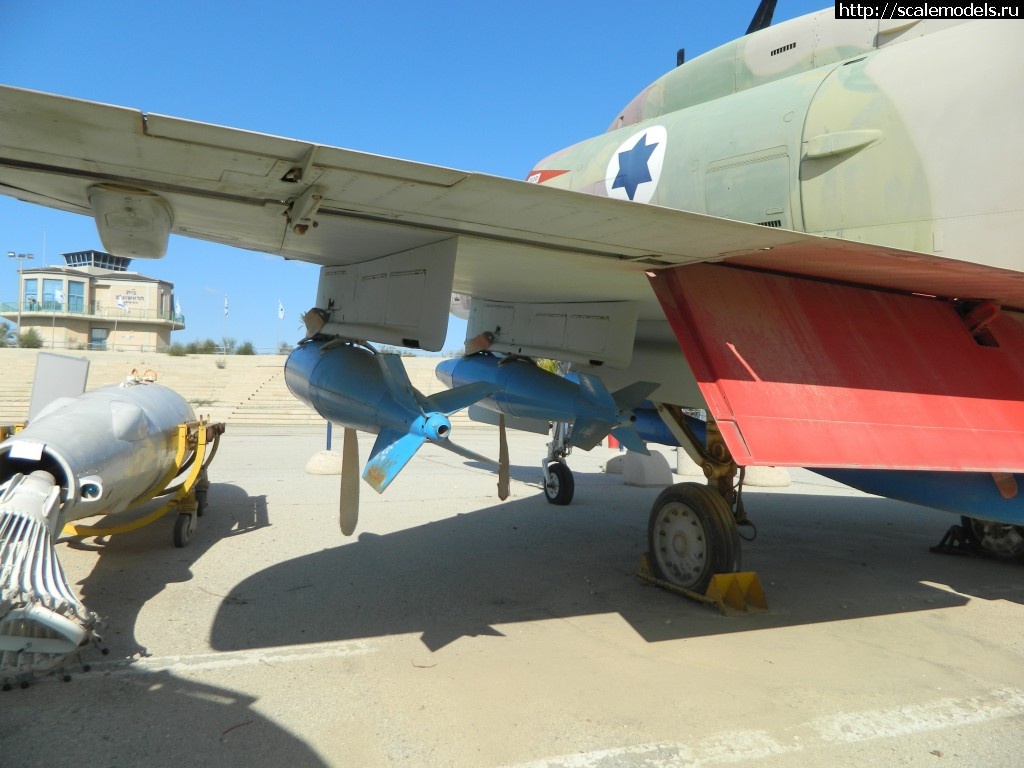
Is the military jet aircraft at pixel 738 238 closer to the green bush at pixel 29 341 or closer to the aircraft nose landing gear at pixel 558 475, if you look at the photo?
the aircraft nose landing gear at pixel 558 475

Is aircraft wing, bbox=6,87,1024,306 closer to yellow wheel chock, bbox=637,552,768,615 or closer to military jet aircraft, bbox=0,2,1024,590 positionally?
military jet aircraft, bbox=0,2,1024,590

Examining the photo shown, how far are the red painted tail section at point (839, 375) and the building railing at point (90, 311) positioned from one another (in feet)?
195

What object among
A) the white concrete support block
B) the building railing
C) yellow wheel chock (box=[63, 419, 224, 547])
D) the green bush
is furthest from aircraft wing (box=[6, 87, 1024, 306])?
the building railing

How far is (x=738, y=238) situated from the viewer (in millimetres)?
3787

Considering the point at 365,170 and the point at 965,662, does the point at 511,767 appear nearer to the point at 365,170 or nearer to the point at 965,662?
the point at 365,170

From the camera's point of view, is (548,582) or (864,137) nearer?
(864,137)

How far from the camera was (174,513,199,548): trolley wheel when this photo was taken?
6770 millimetres

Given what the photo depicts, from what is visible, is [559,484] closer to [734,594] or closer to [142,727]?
[734,594]

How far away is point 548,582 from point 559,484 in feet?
12.9

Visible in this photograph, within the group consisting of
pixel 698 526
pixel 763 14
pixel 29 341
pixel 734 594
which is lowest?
pixel 29 341

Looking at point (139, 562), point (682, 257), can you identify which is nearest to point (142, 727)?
point (139, 562)

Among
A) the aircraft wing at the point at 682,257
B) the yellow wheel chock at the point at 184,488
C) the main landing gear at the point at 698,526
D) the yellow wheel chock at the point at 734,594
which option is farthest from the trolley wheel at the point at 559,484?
the aircraft wing at the point at 682,257

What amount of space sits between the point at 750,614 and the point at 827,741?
1953 mm

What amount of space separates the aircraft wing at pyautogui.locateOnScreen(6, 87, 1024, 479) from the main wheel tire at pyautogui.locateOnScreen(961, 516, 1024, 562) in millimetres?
2999
